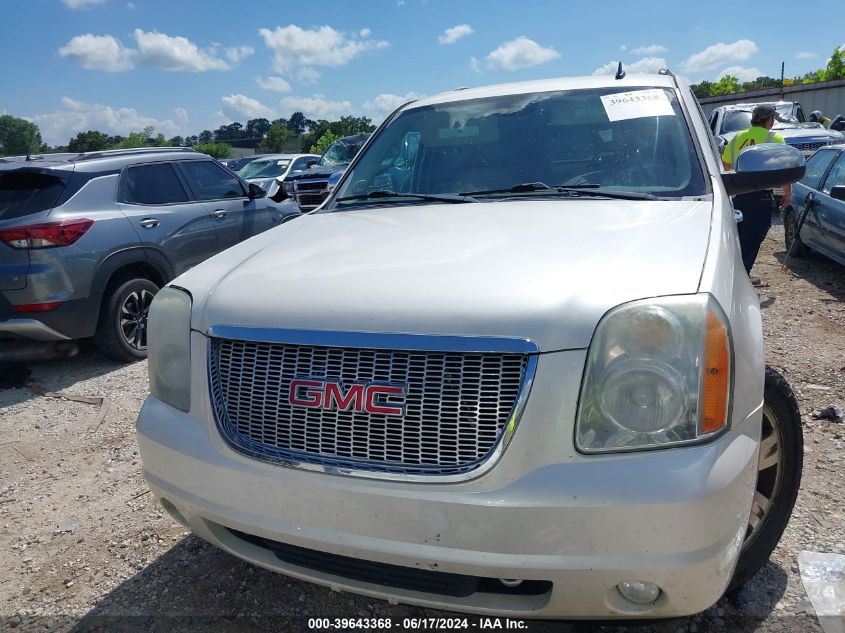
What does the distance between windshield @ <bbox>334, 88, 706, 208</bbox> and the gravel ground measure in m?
1.54

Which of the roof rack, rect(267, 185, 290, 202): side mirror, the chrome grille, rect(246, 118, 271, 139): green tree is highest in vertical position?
rect(246, 118, 271, 139): green tree

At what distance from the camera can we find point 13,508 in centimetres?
347

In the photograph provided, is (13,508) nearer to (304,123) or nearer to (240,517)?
(240,517)

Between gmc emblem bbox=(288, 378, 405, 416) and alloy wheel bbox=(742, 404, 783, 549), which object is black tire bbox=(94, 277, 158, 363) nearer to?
gmc emblem bbox=(288, 378, 405, 416)

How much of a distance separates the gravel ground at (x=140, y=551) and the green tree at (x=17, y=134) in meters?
114

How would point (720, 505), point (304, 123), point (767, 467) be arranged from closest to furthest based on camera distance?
point (720, 505), point (767, 467), point (304, 123)

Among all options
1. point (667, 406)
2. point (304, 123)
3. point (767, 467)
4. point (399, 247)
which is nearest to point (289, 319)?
point (399, 247)

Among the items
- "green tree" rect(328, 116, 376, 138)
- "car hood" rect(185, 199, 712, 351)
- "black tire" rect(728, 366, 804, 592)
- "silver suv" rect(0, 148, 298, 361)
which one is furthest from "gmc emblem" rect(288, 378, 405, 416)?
"green tree" rect(328, 116, 376, 138)

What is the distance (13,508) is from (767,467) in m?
3.56

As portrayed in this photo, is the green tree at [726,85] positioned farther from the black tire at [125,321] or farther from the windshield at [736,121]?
the black tire at [125,321]

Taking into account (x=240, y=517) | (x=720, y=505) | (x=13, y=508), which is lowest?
(x=13, y=508)

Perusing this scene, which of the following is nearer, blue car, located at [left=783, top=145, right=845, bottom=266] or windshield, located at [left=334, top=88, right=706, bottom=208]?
windshield, located at [left=334, top=88, right=706, bottom=208]

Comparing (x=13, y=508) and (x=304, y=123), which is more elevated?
(x=304, y=123)

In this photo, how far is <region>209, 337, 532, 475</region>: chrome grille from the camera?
1.72 meters
